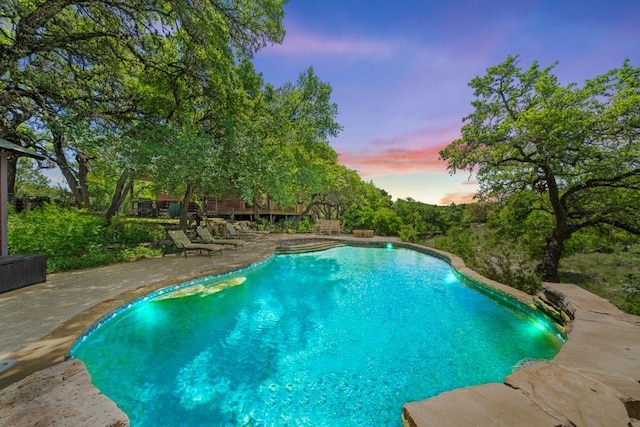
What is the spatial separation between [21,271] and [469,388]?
8.22 metres

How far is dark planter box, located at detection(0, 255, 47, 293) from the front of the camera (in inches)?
207

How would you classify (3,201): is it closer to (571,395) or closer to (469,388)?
(469,388)

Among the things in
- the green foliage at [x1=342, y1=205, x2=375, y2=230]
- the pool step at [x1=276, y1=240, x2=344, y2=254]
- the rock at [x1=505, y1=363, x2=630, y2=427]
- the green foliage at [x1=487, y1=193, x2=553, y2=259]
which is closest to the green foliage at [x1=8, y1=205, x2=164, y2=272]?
the pool step at [x1=276, y1=240, x2=344, y2=254]

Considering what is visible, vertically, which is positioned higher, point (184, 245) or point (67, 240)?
point (67, 240)

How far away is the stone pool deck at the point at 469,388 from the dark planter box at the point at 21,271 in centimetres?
34

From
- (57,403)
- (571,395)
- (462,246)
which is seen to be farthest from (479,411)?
(462,246)

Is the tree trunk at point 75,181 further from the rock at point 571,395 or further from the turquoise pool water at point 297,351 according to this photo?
the rock at point 571,395

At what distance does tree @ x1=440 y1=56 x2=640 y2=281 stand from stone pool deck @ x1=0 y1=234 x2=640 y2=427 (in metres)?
5.08

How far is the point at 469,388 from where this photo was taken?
2518 mm

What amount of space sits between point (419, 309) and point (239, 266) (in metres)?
5.56

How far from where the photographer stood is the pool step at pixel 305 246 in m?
13.8

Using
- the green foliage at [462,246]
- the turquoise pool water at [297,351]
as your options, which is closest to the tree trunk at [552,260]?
the green foliage at [462,246]

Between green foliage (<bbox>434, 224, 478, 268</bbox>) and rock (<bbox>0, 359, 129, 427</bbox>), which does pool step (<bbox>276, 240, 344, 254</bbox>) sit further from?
rock (<bbox>0, 359, 129, 427</bbox>)

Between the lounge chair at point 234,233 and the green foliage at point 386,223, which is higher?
the green foliage at point 386,223
